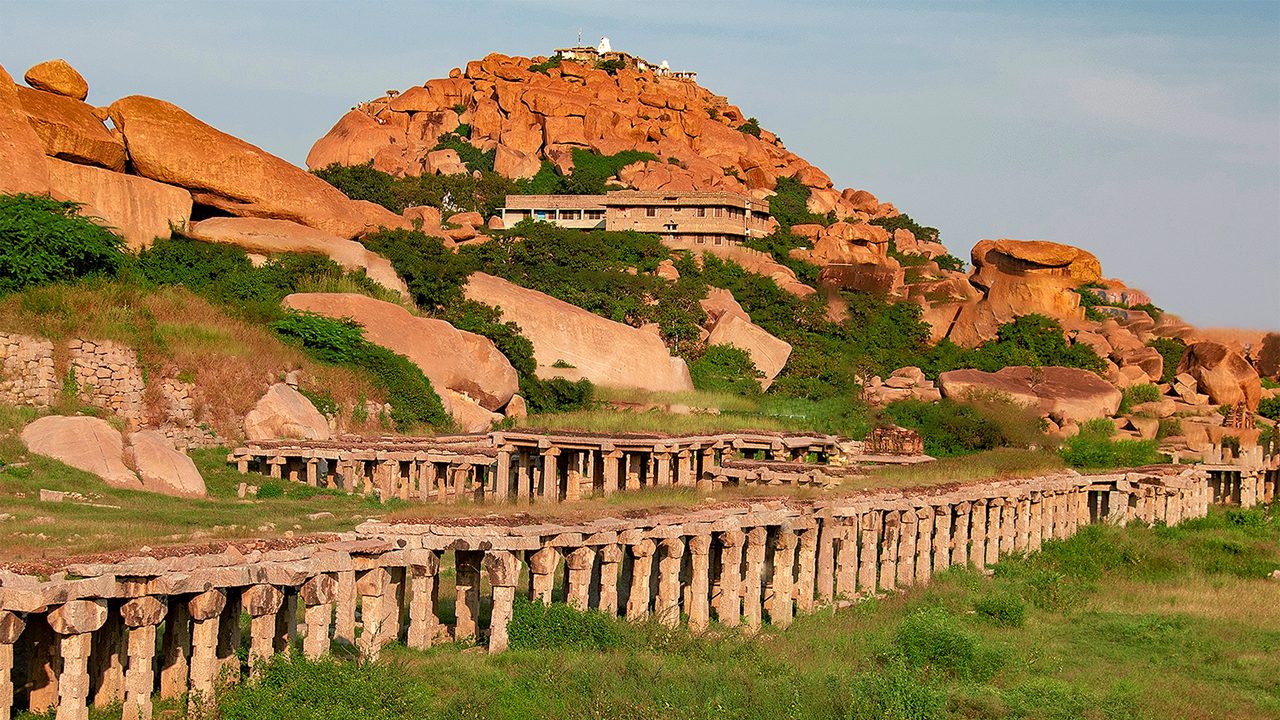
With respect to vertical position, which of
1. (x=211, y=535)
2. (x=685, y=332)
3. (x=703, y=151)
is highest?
(x=703, y=151)

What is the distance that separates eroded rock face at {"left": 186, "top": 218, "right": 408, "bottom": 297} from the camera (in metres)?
44.6

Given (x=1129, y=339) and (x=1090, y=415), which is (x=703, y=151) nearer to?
(x=1129, y=339)

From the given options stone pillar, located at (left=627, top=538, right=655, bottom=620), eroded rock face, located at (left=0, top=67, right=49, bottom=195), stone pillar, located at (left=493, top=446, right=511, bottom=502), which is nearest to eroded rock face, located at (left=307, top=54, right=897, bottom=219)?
eroded rock face, located at (left=0, top=67, right=49, bottom=195)

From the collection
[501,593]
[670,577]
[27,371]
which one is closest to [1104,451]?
[670,577]

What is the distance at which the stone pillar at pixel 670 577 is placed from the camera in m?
20.9

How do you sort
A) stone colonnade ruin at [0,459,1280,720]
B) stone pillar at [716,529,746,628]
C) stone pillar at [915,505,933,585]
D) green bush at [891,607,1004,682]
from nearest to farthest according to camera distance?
stone colonnade ruin at [0,459,1280,720] < green bush at [891,607,1004,682] < stone pillar at [716,529,746,628] < stone pillar at [915,505,933,585]

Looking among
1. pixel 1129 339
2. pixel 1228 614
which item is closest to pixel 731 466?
pixel 1228 614

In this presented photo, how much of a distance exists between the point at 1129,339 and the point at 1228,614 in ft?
117

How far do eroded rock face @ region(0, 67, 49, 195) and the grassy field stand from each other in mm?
25771

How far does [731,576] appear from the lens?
21.7 m

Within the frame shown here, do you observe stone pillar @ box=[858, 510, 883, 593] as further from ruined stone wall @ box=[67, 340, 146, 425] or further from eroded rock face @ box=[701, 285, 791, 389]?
eroded rock face @ box=[701, 285, 791, 389]

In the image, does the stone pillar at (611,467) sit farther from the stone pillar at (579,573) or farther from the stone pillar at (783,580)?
the stone pillar at (579,573)

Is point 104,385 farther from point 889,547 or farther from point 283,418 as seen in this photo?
point 889,547

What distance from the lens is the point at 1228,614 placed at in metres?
25.5
